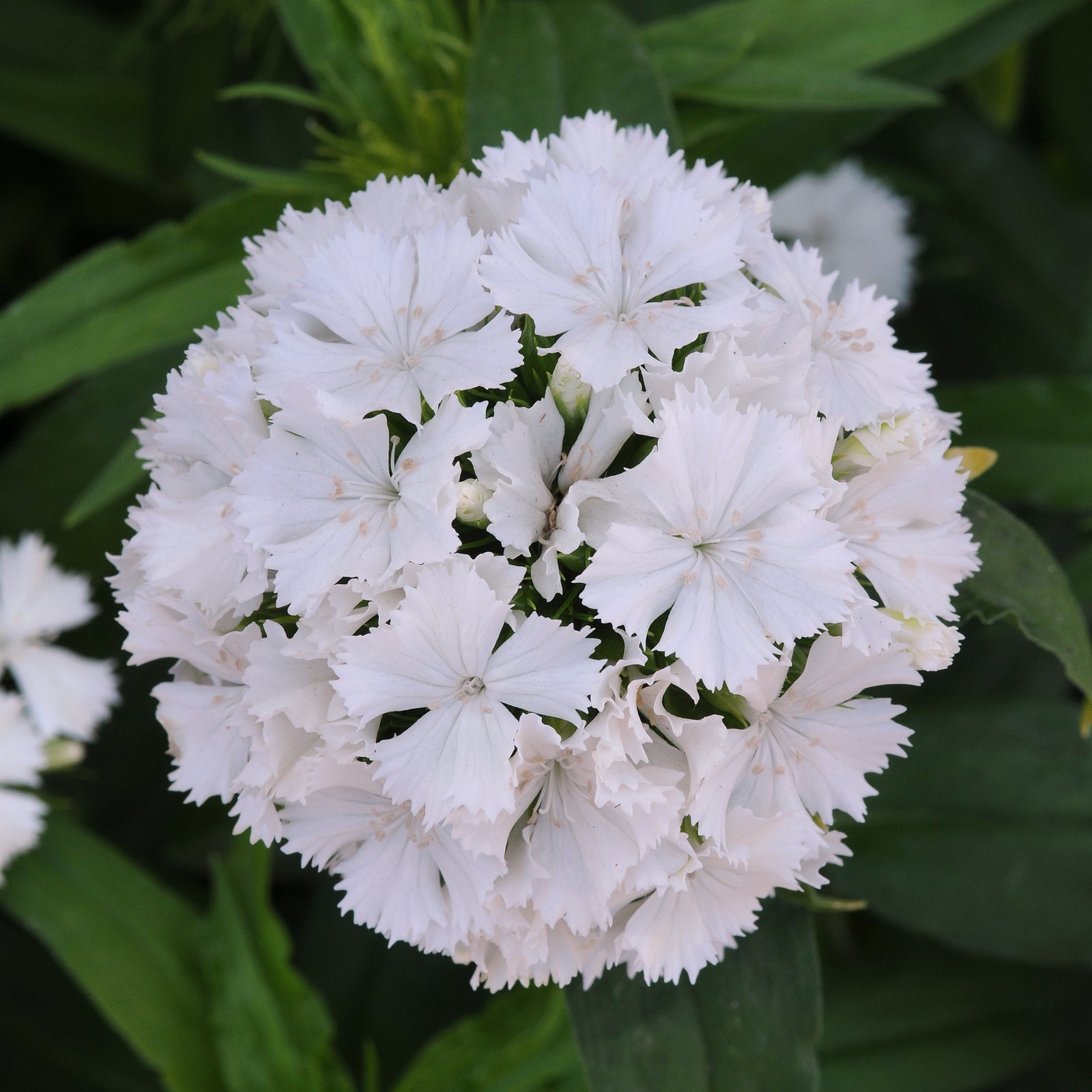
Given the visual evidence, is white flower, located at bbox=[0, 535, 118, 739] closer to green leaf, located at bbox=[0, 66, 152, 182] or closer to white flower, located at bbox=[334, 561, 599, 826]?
green leaf, located at bbox=[0, 66, 152, 182]

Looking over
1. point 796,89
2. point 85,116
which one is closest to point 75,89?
point 85,116

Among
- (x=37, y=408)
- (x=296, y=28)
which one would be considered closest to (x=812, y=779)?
(x=296, y=28)

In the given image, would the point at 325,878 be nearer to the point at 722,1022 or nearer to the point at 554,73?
the point at 722,1022

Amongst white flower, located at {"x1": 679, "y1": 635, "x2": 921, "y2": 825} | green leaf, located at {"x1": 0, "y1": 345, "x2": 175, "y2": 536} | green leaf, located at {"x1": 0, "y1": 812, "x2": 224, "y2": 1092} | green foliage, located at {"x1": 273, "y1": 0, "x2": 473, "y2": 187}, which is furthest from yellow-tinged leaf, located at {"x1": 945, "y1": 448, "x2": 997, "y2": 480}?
green leaf, located at {"x1": 0, "y1": 812, "x2": 224, "y2": 1092}

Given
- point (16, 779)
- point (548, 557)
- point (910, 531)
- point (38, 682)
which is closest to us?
point (548, 557)

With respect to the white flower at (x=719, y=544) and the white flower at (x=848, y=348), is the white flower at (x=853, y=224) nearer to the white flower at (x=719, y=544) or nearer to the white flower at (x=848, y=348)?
the white flower at (x=848, y=348)

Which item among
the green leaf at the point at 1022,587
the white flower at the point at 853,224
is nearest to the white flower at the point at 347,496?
the green leaf at the point at 1022,587

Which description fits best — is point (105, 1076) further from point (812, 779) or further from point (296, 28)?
point (296, 28)
